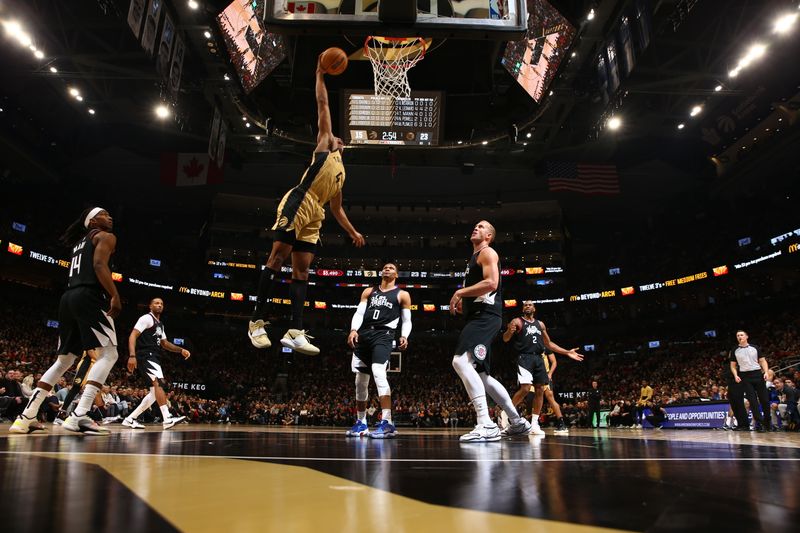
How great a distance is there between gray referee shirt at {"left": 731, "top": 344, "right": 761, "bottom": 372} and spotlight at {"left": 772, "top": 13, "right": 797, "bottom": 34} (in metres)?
12.3

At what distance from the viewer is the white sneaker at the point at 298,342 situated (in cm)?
461

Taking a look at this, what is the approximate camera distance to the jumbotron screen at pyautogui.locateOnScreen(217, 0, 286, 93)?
13.2m

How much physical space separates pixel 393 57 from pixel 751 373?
9205 millimetres

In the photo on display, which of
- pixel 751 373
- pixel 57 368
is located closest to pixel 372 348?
pixel 57 368

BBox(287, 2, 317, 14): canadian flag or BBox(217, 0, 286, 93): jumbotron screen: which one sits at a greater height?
BBox(217, 0, 286, 93): jumbotron screen

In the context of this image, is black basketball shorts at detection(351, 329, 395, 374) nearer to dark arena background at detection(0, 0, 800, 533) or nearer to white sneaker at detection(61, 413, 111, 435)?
dark arena background at detection(0, 0, 800, 533)

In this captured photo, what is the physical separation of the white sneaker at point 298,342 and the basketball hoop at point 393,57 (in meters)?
7.06

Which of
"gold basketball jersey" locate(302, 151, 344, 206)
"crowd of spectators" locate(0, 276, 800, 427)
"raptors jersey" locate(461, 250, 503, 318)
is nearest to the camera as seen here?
"gold basketball jersey" locate(302, 151, 344, 206)

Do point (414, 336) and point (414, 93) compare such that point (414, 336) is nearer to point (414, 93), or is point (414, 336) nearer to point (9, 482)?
point (414, 93)

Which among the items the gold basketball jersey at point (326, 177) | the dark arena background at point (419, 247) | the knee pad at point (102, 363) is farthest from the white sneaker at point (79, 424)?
the gold basketball jersey at point (326, 177)

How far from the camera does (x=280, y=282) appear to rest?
122ft

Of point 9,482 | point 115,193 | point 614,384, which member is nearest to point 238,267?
point 115,193

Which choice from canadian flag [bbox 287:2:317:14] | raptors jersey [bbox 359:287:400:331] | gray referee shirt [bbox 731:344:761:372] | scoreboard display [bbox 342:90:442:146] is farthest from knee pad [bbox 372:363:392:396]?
scoreboard display [bbox 342:90:442:146]

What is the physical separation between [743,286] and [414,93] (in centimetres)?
2539
